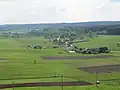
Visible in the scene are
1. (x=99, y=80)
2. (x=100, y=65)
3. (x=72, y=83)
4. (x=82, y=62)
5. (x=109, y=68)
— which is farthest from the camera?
(x=82, y=62)

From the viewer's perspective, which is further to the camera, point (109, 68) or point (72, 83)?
point (109, 68)

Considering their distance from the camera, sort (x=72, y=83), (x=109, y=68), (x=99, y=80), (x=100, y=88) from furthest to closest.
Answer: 1. (x=109, y=68)
2. (x=99, y=80)
3. (x=72, y=83)
4. (x=100, y=88)

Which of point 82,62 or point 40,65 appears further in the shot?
point 82,62

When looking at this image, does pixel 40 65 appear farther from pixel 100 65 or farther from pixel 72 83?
pixel 72 83

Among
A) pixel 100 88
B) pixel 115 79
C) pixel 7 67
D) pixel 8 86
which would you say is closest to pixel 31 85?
pixel 8 86

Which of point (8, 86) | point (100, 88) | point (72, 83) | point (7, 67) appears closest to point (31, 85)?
point (8, 86)

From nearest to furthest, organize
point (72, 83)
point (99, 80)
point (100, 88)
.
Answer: point (100, 88)
point (72, 83)
point (99, 80)

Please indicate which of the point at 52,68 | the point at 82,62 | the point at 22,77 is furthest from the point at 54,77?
the point at 82,62

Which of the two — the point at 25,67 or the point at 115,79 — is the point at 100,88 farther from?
the point at 25,67

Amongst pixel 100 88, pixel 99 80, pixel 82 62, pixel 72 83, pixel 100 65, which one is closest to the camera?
pixel 100 88
